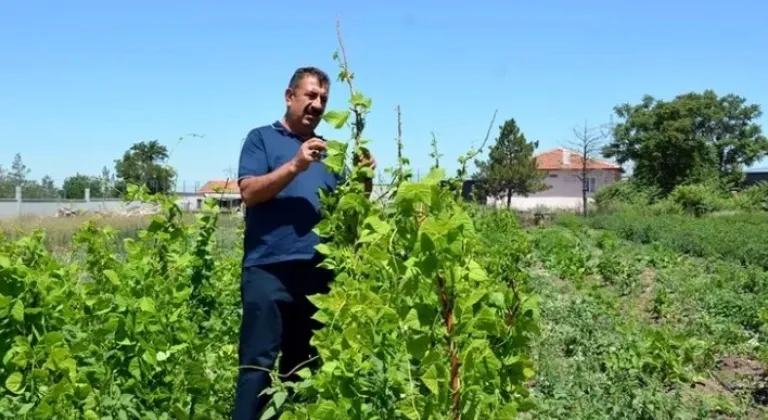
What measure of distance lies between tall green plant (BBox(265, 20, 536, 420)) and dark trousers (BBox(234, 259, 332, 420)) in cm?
55

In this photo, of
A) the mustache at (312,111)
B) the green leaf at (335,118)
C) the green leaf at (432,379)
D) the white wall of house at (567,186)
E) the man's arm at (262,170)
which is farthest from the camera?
the white wall of house at (567,186)

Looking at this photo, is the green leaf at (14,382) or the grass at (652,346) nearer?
the green leaf at (14,382)

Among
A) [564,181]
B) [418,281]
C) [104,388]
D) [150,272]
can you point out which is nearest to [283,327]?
[150,272]

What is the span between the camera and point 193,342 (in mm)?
2979

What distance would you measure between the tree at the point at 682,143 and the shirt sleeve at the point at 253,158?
4557 centimetres

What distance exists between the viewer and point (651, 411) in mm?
3869

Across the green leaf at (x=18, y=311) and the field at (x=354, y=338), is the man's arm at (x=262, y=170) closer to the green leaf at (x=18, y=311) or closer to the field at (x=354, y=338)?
the field at (x=354, y=338)

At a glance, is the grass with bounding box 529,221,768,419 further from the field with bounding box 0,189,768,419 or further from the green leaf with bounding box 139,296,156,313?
the green leaf with bounding box 139,296,156,313

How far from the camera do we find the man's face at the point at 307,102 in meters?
3.15

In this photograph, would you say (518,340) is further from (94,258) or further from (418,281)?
(94,258)

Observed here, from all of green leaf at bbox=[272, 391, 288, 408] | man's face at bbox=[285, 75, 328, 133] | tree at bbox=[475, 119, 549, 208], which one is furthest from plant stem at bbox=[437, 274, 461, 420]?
tree at bbox=[475, 119, 549, 208]

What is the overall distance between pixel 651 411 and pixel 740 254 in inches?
432

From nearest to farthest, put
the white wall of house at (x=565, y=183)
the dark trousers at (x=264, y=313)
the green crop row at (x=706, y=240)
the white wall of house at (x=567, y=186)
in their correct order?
1. the dark trousers at (x=264, y=313)
2. the green crop row at (x=706, y=240)
3. the white wall of house at (x=567, y=186)
4. the white wall of house at (x=565, y=183)

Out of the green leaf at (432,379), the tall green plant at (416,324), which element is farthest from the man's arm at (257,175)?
the green leaf at (432,379)
